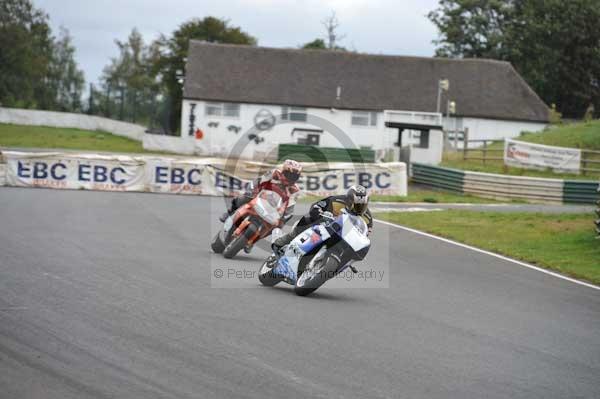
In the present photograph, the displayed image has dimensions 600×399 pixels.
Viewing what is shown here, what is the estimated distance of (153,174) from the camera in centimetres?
2912

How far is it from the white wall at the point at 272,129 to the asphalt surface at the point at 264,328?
42324mm

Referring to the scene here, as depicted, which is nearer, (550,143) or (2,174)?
(2,174)

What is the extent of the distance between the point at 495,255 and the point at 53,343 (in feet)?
39.9

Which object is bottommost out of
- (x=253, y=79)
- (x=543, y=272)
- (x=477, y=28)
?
(x=543, y=272)

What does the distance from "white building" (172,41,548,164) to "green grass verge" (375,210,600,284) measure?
32716 millimetres

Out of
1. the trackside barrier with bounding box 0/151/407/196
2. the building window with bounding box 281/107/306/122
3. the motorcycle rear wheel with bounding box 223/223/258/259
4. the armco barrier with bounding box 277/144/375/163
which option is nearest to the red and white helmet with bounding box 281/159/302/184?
the motorcycle rear wheel with bounding box 223/223/258/259

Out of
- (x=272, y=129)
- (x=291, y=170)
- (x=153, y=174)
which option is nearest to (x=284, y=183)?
(x=291, y=170)

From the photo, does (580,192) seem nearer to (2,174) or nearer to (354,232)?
(2,174)

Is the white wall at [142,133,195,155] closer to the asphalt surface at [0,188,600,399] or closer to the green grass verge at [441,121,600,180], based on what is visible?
the green grass verge at [441,121,600,180]

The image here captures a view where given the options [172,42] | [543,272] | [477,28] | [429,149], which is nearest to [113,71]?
[172,42]

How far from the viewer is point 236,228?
14.8 m

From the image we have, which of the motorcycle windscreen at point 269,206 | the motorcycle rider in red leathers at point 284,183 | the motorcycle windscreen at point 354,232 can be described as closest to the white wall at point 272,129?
the motorcycle rider in red leathers at point 284,183

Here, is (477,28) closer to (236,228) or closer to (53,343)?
(236,228)

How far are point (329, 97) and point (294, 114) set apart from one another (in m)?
2.83
